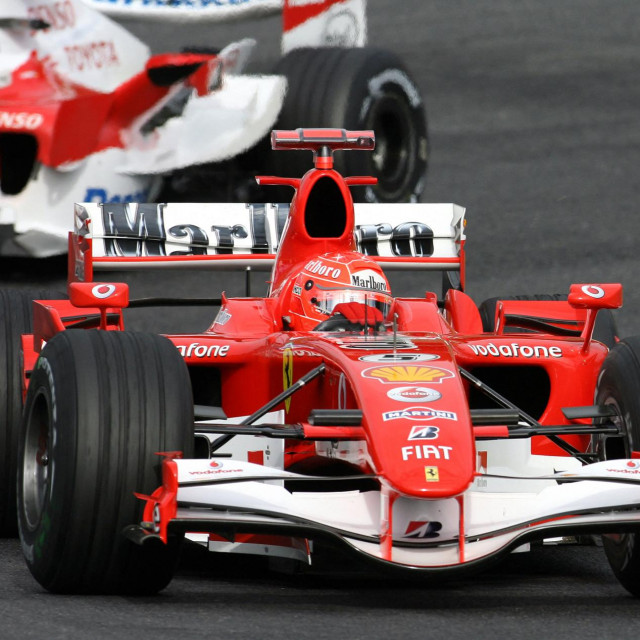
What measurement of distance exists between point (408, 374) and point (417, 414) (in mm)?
299

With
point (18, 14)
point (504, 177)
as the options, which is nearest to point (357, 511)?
point (18, 14)

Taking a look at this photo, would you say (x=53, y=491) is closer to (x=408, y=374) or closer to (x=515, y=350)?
(x=408, y=374)

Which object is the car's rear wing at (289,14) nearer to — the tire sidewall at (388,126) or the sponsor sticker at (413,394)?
the tire sidewall at (388,126)

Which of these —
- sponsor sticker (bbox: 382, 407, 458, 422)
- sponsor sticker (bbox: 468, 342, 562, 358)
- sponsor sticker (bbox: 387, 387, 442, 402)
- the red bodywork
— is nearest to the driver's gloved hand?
the red bodywork

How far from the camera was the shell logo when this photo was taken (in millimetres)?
6188

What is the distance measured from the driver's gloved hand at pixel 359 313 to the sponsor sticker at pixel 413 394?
1.40 metres

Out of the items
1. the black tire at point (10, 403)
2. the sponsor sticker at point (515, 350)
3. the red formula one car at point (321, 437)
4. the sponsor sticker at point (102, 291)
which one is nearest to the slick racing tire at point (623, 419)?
the red formula one car at point (321, 437)

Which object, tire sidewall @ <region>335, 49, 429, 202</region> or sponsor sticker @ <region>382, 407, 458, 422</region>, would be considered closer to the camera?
sponsor sticker @ <region>382, 407, 458, 422</region>

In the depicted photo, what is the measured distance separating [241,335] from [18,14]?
22.9ft

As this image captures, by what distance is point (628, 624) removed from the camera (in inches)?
227

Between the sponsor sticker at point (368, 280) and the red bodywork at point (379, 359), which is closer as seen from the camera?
the red bodywork at point (379, 359)

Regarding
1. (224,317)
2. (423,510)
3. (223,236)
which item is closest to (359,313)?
(224,317)

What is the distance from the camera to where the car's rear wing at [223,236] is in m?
9.33

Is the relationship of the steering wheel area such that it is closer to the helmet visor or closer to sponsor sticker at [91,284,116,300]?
the helmet visor
